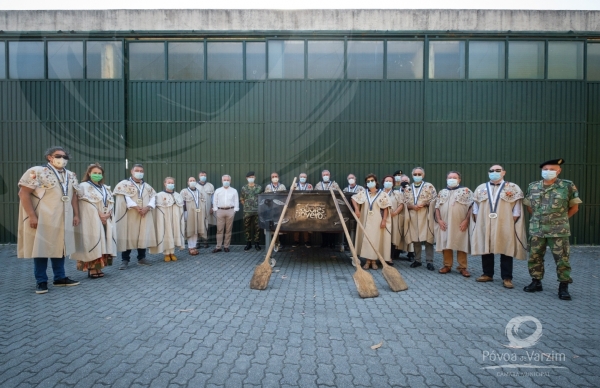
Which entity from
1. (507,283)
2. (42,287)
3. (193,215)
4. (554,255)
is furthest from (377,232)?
(42,287)

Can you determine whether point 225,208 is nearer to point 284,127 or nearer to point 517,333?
point 284,127

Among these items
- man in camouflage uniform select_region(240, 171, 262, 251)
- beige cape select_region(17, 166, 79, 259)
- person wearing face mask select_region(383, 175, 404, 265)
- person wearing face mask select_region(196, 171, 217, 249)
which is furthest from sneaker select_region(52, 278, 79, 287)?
person wearing face mask select_region(383, 175, 404, 265)

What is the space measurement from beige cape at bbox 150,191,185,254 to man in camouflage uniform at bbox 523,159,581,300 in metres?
6.97

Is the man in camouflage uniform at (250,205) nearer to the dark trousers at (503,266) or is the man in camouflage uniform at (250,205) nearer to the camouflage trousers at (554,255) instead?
the dark trousers at (503,266)

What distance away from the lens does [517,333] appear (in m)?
3.68

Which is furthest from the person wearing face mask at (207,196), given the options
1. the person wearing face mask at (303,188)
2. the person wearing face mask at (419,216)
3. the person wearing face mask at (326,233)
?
the person wearing face mask at (419,216)

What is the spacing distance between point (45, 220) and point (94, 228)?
746 millimetres

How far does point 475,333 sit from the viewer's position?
12.1 ft

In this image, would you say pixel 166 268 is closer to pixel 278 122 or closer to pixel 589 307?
pixel 278 122

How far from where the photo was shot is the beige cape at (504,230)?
18.0 ft

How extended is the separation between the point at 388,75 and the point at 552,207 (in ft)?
21.2

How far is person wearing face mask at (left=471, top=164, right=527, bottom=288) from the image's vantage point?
5520mm

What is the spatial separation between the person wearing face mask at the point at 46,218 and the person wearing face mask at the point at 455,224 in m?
6.49

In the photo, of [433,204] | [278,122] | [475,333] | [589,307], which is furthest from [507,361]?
[278,122]
